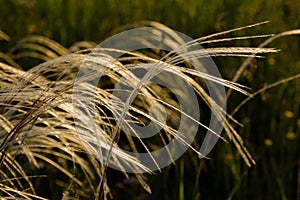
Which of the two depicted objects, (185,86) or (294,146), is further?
(294,146)

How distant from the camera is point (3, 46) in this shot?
3.24m

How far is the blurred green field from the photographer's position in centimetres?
278

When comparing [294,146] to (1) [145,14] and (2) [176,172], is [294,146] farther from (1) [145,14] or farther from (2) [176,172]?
(1) [145,14]

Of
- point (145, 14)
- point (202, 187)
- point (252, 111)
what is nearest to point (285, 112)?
point (252, 111)

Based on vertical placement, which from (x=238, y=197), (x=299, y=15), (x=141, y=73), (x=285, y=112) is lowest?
(x=238, y=197)

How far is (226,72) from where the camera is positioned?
2998mm

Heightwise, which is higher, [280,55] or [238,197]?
[280,55]

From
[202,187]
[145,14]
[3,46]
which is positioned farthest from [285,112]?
[3,46]

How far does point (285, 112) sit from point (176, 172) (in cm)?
53

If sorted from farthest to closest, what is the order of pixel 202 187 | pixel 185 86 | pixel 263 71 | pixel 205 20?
pixel 205 20 < pixel 263 71 < pixel 202 187 < pixel 185 86

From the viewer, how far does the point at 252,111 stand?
296 centimetres

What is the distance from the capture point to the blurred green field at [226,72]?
9.11ft

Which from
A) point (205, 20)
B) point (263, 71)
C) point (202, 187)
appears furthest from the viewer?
point (205, 20)

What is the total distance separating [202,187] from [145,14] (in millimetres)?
986
